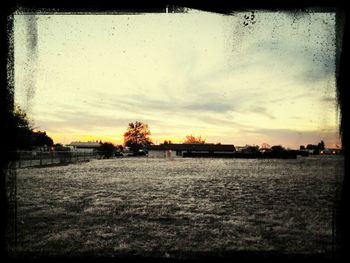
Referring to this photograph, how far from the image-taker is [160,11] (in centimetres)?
222

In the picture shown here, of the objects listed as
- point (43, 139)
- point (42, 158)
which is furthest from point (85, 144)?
point (42, 158)

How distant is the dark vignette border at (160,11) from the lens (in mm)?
1998

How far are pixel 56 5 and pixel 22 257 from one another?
1703 millimetres

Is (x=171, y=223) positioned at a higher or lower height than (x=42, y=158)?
lower

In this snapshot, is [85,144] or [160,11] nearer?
[160,11]

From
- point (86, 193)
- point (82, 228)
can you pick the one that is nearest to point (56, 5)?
point (82, 228)

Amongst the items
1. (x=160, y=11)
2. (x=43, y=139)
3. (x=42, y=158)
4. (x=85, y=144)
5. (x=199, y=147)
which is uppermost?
(x=43, y=139)

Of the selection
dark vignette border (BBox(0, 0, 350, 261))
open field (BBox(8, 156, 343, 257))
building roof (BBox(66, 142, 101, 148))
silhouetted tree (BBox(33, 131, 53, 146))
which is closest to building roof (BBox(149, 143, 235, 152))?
silhouetted tree (BBox(33, 131, 53, 146))

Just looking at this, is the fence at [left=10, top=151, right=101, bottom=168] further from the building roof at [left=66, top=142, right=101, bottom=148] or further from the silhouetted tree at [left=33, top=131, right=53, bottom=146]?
the building roof at [left=66, top=142, right=101, bottom=148]

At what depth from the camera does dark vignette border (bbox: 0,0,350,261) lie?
1998 millimetres

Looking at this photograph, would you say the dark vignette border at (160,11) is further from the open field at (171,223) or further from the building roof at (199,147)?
the building roof at (199,147)

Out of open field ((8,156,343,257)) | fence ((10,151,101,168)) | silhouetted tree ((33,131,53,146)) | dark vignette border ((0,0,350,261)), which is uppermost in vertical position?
Answer: silhouetted tree ((33,131,53,146))

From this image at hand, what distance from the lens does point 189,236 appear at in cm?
589

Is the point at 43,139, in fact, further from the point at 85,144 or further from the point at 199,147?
the point at 85,144
